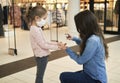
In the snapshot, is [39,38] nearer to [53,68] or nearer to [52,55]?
[53,68]

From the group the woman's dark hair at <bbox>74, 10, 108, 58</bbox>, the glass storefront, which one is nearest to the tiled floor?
the woman's dark hair at <bbox>74, 10, 108, 58</bbox>

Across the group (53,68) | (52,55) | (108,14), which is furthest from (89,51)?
(108,14)

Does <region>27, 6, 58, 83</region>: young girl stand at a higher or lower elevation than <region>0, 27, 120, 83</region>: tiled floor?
higher

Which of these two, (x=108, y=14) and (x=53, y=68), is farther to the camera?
(x=108, y=14)

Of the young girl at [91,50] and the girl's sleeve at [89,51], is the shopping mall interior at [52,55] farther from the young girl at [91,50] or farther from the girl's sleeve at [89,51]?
the girl's sleeve at [89,51]

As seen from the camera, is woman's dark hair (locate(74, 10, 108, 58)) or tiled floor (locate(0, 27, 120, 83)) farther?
tiled floor (locate(0, 27, 120, 83))

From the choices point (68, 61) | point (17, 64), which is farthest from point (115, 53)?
point (17, 64)

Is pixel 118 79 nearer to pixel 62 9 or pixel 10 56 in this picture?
pixel 10 56

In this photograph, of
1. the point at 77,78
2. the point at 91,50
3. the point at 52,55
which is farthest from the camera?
the point at 52,55

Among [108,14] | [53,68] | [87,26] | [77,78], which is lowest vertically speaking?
[53,68]

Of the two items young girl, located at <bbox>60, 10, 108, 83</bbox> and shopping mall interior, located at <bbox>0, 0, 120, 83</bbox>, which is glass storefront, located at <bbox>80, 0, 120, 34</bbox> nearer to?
shopping mall interior, located at <bbox>0, 0, 120, 83</bbox>

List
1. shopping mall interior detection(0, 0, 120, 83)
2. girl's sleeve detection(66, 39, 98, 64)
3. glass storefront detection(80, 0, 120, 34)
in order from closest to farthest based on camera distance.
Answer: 1. girl's sleeve detection(66, 39, 98, 64)
2. shopping mall interior detection(0, 0, 120, 83)
3. glass storefront detection(80, 0, 120, 34)

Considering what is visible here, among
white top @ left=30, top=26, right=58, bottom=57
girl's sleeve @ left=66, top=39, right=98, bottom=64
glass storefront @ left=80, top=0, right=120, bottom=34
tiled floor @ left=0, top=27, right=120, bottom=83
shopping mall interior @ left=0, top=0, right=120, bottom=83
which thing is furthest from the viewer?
glass storefront @ left=80, top=0, right=120, bottom=34

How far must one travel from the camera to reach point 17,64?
458cm
